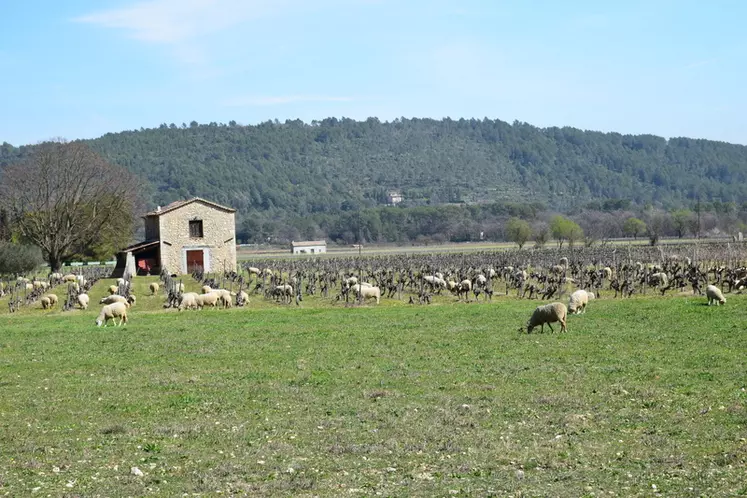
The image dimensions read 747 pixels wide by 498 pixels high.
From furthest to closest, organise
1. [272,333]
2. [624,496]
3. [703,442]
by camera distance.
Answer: [272,333] < [703,442] < [624,496]

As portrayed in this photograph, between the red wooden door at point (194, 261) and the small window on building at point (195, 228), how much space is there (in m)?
1.21

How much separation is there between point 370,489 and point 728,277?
1425 inches

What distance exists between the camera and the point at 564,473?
10102 mm

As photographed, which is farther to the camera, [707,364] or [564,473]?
[707,364]

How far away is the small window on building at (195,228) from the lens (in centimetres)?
6207

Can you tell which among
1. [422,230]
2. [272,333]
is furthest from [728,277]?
[422,230]

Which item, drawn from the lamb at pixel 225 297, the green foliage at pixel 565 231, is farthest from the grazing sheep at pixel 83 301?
the green foliage at pixel 565 231

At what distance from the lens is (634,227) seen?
450ft

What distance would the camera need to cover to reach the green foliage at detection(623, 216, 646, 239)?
137 meters

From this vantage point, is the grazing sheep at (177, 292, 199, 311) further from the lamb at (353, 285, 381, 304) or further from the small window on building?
the small window on building

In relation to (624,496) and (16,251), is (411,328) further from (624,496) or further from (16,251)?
(16,251)

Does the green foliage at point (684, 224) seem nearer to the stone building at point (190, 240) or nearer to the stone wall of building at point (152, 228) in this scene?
the stone building at point (190, 240)

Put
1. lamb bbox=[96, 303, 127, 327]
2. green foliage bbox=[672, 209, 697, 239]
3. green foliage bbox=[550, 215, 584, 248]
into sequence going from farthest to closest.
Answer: green foliage bbox=[672, 209, 697, 239], green foliage bbox=[550, 215, 584, 248], lamb bbox=[96, 303, 127, 327]

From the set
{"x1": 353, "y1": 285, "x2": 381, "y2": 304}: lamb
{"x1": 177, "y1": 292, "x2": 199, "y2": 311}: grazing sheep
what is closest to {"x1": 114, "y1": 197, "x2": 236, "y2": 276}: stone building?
{"x1": 353, "y1": 285, "x2": 381, "y2": 304}: lamb
